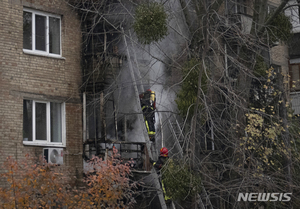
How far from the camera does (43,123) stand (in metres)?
14.5

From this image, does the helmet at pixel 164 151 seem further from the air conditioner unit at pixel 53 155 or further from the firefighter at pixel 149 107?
the air conditioner unit at pixel 53 155

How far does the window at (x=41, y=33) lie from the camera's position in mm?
14438

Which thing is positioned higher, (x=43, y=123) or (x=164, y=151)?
(x=43, y=123)

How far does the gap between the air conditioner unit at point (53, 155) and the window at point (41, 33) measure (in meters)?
2.97

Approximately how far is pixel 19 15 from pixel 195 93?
6072mm

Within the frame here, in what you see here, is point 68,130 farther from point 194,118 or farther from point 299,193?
point 299,193

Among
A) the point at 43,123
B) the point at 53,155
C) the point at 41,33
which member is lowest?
the point at 53,155

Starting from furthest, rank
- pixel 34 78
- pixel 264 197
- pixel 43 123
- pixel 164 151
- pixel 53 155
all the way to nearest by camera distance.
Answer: pixel 43 123 < pixel 34 78 < pixel 53 155 < pixel 264 197 < pixel 164 151

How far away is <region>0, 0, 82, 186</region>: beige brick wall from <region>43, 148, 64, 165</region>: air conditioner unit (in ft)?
1.18

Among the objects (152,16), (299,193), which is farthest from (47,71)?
(299,193)

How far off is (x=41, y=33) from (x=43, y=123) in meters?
2.73

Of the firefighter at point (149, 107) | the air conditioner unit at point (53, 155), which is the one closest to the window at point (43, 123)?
the air conditioner unit at point (53, 155)

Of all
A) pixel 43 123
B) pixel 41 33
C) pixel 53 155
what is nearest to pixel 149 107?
pixel 53 155

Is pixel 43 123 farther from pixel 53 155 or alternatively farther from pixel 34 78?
pixel 34 78
